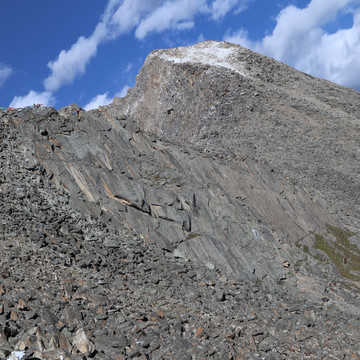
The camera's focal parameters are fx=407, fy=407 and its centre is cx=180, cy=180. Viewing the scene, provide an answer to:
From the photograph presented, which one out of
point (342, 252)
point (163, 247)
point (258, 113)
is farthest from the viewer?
point (258, 113)

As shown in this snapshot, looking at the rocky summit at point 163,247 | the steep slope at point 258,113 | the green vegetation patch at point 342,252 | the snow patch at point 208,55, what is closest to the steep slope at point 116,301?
the rocky summit at point 163,247

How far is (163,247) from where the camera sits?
26328 millimetres

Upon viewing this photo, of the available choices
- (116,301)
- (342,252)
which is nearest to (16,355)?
(116,301)

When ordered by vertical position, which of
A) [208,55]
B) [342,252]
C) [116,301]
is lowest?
[342,252]

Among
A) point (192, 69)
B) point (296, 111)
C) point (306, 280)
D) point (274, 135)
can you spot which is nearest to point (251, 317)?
point (306, 280)

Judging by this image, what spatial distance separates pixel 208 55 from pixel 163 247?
61.4 metres

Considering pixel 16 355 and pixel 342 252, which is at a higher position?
pixel 16 355

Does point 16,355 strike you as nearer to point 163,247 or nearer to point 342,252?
point 163,247

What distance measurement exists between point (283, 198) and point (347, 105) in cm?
3976

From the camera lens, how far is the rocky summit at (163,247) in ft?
56.0

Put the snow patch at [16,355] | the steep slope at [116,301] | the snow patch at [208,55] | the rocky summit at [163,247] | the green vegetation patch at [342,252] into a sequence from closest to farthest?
the snow patch at [16,355], the steep slope at [116,301], the rocky summit at [163,247], the green vegetation patch at [342,252], the snow patch at [208,55]

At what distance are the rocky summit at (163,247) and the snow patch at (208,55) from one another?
91.5ft

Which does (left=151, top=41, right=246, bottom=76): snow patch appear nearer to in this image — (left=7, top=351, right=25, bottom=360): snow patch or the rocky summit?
the rocky summit

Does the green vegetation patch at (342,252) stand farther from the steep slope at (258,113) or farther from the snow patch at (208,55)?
the snow patch at (208,55)
